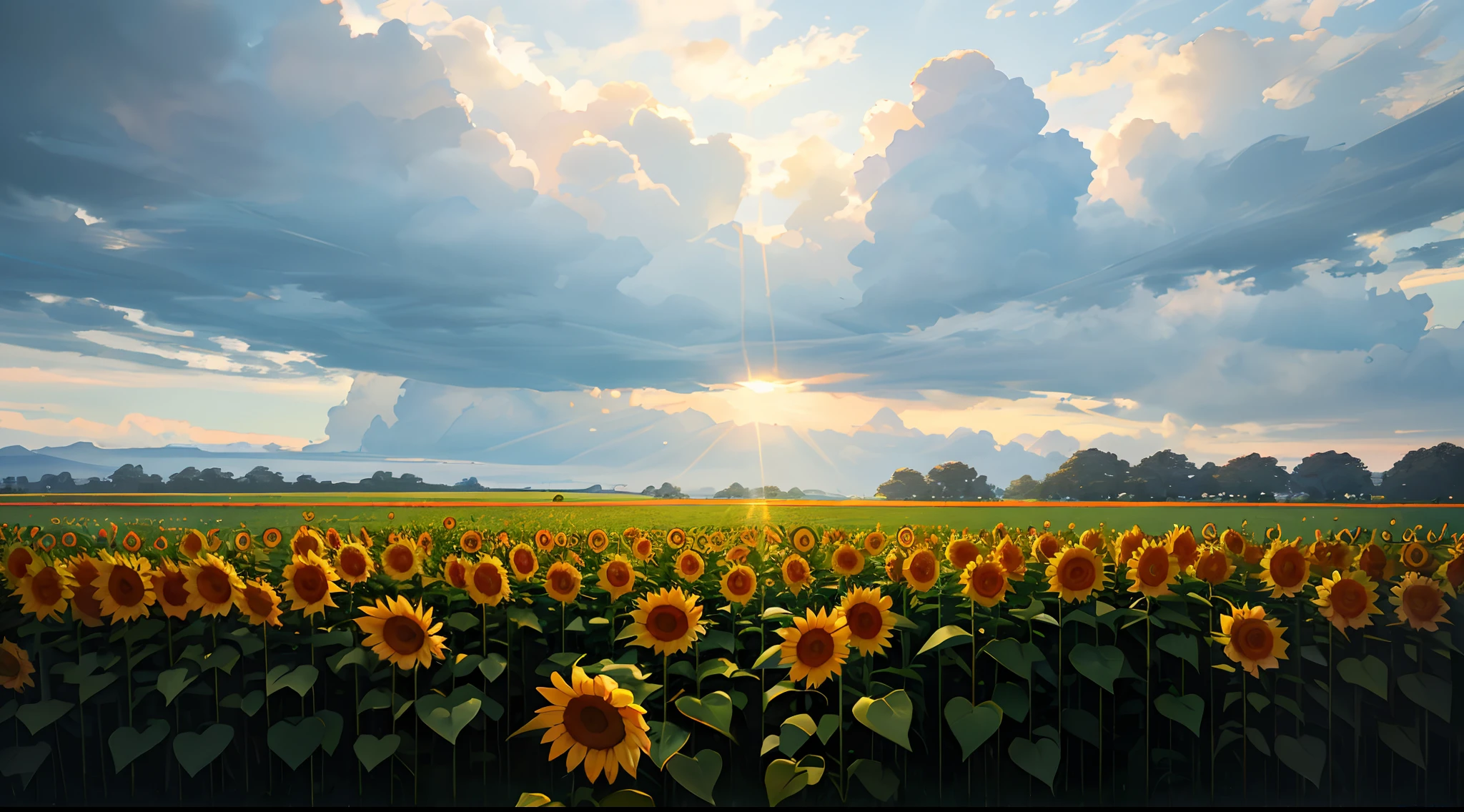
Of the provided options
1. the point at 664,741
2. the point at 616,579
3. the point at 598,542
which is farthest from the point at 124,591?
the point at 664,741

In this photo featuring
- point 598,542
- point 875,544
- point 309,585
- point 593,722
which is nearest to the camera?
point 593,722

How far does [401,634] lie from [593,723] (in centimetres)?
179

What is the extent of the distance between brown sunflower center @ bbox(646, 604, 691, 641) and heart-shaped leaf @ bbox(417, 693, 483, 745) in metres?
1.12

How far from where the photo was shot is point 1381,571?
586cm

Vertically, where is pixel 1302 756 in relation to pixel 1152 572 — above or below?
below

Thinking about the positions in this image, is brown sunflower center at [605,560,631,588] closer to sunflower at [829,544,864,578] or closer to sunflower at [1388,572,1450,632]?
sunflower at [829,544,864,578]

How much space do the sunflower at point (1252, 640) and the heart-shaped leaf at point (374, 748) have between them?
533 centimetres

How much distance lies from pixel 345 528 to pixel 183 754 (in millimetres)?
5210

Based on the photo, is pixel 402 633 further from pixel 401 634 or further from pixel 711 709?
pixel 711 709

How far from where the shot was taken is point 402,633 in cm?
427

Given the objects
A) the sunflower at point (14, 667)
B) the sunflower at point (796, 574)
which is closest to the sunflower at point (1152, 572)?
the sunflower at point (796, 574)

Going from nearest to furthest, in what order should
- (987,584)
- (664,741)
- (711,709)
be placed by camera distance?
(664,741) < (711,709) < (987,584)

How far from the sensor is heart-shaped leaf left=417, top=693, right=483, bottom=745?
4152mm

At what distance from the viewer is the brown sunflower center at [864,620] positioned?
13.8 ft
